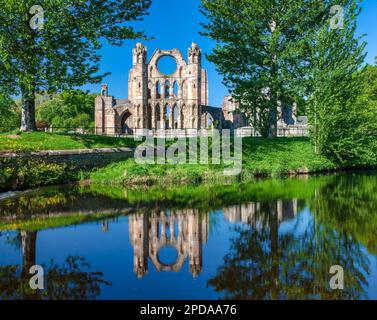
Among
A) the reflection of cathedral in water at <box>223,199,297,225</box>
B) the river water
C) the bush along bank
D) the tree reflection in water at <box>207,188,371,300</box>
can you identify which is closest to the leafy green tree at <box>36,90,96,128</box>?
the bush along bank

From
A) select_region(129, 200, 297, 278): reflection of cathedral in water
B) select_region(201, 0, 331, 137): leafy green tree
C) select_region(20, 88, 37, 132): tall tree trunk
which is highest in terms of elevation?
select_region(201, 0, 331, 137): leafy green tree

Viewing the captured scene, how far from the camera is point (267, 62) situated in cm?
3250

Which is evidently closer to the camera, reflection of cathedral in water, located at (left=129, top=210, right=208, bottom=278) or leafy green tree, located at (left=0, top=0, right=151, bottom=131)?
reflection of cathedral in water, located at (left=129, top=210, right=208, bottom=278)

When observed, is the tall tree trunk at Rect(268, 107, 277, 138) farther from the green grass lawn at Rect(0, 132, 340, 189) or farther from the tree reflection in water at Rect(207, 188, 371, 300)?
the tree reflection in water at Rect(207, 188, 371, 300)

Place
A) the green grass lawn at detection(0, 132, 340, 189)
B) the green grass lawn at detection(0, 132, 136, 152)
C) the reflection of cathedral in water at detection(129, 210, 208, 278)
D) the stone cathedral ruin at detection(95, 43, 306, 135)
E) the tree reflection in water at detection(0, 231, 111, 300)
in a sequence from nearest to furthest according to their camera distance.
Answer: the tree reflection in water at detection(0, 231, 111, 300) → the reflection of cathedral in water at detection(129, 210, 208, 278) → the green grass lawn at detection(0, 132, 136, 152) → the green grass lawn at detection(0, 132, 340, 189) → the stone cathedral ruin at detection(95, 43, 306, 135)

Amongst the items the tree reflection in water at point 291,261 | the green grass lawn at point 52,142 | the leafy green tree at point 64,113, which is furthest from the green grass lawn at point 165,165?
the leafy green tree at point 64,113

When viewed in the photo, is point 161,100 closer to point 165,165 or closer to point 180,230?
point 165,165

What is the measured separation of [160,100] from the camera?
73.8m

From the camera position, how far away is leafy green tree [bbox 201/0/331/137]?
3177 centimetres

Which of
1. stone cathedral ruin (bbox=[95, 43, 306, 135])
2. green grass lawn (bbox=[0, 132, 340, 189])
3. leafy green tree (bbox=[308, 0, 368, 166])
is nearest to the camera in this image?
green grass lawn (bbox=[0, 132, 340, 189])

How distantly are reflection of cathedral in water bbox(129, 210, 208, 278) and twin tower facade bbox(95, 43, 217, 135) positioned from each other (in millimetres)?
58446

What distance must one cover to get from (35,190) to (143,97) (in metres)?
54.8

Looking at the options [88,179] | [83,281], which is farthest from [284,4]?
[83,281]
